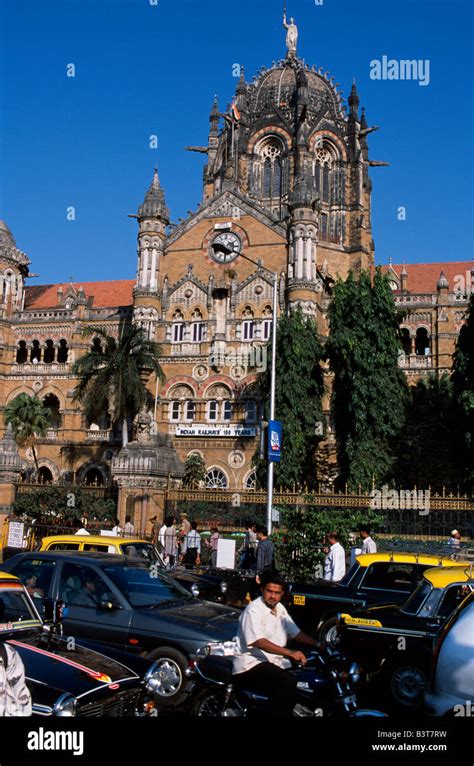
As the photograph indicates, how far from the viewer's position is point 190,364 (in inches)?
1784

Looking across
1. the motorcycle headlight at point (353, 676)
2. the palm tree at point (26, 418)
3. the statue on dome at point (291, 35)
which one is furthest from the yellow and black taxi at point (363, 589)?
the statue on dome at point (291, 35)

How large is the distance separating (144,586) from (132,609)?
0.67 m

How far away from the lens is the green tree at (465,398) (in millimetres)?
29953

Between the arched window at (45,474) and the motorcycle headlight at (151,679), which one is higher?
the arched window at (45,474)

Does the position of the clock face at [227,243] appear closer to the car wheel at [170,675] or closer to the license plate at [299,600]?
the license plate at [299,600]

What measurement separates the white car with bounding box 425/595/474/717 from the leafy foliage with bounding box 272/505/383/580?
39.2 ft

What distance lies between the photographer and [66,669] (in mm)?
6656

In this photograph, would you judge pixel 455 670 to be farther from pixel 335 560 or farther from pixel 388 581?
pixel 335 560

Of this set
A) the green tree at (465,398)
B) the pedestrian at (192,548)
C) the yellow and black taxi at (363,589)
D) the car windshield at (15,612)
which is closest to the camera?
the car windshield at (15,612)

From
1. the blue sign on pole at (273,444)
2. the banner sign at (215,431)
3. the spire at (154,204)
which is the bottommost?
the blue sign on pole at (273,444)

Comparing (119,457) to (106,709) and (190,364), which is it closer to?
(106,709)

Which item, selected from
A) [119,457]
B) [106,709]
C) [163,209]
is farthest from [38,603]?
[163,209]

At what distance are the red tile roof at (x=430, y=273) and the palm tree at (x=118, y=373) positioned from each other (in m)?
20.4

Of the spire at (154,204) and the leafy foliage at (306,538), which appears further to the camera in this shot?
the spire at (154,204)
